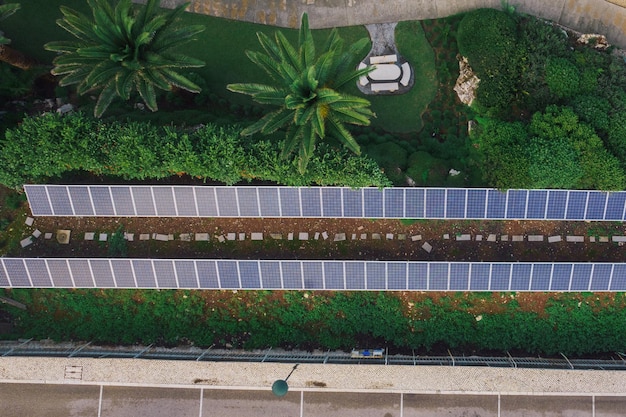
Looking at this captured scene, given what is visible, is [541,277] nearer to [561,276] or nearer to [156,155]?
[561,276]

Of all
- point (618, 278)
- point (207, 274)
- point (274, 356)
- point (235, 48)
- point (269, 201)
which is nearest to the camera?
point (269, 201)

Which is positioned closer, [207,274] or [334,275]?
[334,275]

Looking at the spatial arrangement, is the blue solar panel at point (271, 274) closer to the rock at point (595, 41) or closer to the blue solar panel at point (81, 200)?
the blue solar panel at point (81, 200)

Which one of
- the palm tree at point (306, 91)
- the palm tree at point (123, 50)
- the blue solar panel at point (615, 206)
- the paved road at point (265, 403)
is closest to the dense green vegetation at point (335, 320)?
the paved road at point (265, 403)

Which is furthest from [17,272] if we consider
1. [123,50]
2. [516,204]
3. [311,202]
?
[516,204]

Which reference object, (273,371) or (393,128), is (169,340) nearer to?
(273,371)

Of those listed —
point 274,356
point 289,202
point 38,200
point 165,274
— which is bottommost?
point 274,356

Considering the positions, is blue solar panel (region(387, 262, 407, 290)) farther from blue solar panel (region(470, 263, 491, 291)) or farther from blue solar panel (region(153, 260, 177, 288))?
blue solar panel (region(153, 260, 177, 288))
